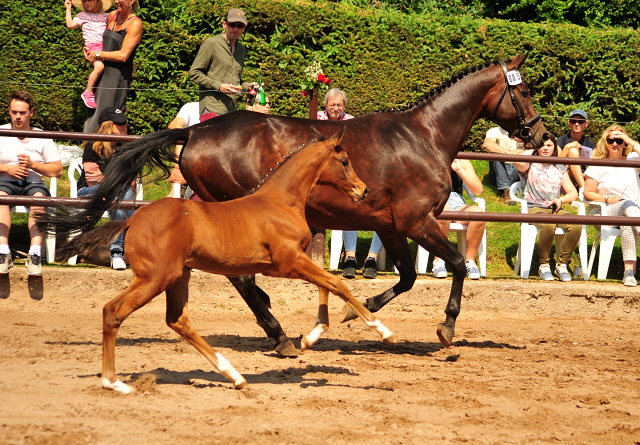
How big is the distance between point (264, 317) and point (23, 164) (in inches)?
123

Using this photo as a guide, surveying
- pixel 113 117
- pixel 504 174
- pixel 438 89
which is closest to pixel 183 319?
pixel 438 89

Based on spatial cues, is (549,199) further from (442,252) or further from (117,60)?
(117,60)

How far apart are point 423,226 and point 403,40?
6.38m

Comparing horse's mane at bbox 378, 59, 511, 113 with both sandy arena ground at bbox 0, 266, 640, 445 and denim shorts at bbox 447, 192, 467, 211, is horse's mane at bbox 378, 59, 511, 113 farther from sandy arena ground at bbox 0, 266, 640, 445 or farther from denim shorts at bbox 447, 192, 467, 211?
denim shorts at bbox 447, 192, 467, 211

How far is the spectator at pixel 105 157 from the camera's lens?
7395mm

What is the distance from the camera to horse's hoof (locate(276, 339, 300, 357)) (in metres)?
5.62

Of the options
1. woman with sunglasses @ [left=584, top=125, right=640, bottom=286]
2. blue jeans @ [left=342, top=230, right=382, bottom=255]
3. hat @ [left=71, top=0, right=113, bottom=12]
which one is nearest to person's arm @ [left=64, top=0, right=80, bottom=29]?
hat @ [left=71, top=0, right=113, bottom=12]

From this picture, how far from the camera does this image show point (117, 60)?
329 inches

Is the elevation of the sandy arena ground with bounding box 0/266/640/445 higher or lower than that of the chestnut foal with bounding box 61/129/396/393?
lower

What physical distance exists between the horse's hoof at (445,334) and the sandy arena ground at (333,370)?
0.14 metres

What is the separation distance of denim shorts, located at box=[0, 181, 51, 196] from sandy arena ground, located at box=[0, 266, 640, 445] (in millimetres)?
774

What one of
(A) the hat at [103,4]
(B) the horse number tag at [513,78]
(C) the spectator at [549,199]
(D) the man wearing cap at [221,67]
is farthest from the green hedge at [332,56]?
(B) the horse number tag at [513,78]

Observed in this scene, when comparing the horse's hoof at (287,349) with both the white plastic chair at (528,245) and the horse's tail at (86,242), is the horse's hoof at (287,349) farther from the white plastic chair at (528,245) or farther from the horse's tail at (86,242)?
the white plastic chair at (528,245)

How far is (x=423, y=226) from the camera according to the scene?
5953 mm
